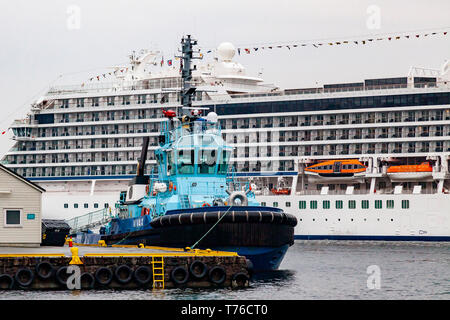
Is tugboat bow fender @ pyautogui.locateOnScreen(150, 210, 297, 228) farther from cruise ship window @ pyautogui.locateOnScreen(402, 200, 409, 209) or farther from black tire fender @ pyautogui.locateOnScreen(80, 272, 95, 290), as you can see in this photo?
cruise ship window @ pyautogui.locateOnScreen(402, 200, 409, 209)

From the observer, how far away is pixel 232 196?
142 ft

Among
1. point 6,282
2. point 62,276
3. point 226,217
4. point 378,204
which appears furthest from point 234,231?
point 378,204

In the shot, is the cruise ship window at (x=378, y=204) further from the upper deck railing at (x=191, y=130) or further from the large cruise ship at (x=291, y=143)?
the upper deck railing at (x=191, y=130)

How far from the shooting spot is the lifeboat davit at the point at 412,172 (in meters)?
75.0

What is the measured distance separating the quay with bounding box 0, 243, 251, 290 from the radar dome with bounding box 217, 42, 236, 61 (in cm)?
5412

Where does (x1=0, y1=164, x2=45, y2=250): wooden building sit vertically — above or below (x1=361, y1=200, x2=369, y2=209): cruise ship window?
above

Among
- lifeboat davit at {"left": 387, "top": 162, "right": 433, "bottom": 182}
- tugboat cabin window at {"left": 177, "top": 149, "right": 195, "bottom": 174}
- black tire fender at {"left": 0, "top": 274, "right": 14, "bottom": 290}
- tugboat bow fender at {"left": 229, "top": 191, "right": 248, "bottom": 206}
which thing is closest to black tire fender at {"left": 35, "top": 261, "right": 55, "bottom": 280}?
black tire fender at {"left": 0, "top": 274, "right": 14, "bottom": 290}

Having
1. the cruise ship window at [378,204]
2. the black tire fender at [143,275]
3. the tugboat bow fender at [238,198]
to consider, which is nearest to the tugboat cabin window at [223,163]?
the tugboat bow fender at [238,198]

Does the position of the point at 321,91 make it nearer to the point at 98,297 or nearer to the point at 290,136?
the point at 290,136

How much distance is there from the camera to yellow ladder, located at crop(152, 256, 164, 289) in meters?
35.1

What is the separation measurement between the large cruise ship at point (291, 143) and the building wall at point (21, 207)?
132 ft

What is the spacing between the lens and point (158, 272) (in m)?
35.2

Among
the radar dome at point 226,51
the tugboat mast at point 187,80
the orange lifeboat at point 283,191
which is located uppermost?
the radar dome at point 226,51
